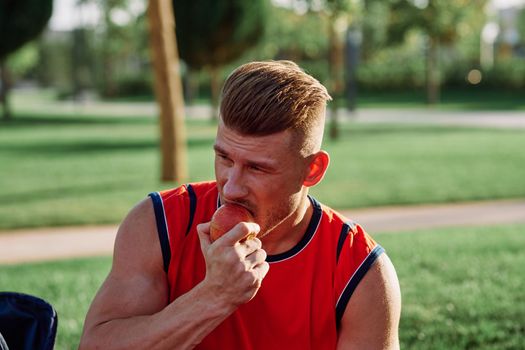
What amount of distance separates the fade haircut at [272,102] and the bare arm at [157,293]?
13.5 inches

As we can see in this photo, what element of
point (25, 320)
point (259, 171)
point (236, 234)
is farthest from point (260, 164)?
point (25, 320)

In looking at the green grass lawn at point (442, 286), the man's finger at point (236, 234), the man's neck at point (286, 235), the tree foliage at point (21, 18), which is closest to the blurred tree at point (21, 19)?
the tree foliage at point (21, 18)

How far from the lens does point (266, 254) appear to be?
7.77 ft

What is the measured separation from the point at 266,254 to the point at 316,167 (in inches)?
14.8

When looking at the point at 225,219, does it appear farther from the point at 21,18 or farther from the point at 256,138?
the point at 21,18

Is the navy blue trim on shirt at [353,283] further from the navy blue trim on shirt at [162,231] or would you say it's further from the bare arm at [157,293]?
the navy blue trim on shirt at [162,231]

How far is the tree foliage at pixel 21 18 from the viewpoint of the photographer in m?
30.6

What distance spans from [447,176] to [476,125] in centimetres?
1307

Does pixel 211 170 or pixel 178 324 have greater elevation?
pixel 178 324

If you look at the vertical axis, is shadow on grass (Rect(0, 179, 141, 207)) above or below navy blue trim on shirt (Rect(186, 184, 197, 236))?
below

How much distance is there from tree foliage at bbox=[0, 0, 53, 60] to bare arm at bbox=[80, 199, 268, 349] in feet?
98.8

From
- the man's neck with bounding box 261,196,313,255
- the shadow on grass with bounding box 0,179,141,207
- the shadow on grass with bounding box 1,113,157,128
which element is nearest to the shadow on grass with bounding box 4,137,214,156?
the shadow on grass with bounding box 0,179,141,207

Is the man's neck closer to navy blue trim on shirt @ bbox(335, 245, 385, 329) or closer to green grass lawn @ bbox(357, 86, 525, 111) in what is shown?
navy blue trim on shirt @ bbox(335, 245, 385, 329)

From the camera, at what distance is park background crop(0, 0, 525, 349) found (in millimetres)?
5977
